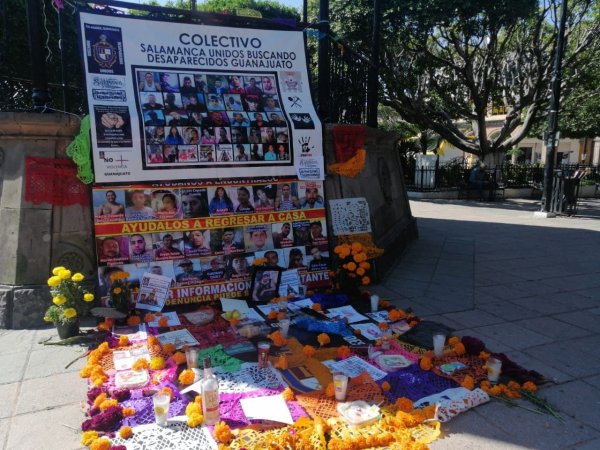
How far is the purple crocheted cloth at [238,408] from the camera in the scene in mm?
2803

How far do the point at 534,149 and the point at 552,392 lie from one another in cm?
5144

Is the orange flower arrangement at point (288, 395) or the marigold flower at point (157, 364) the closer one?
the orange flower arrangement at point (288, 395)

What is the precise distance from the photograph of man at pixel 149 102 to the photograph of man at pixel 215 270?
1.77m

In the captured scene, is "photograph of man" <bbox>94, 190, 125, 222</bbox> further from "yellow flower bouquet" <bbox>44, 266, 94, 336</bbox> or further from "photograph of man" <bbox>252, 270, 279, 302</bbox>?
"photograph of man" <bbox>252, 270, 279, 302</bbox>

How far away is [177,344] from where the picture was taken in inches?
153

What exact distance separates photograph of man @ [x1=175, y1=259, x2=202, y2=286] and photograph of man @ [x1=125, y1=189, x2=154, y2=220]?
0.63 meters

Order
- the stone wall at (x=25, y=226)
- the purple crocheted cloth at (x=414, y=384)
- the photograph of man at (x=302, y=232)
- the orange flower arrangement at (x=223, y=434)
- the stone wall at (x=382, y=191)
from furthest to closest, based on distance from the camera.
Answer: the stone wall at (x=382, y=191), the photograph of man at (x=302, y=232), the stone wall at (x=25, y=226), the purple crocheted cloth at (x=414, y=384), the orange flower arrangement at (x=223, y=434)

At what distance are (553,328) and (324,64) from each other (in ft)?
14.2

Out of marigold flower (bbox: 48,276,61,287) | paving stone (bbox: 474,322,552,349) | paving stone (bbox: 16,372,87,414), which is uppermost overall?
marigold flower (bbox: 48,276,61,287)

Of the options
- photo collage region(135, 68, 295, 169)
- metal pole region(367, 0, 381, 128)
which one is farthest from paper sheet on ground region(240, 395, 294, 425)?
metal pole region(367, 0, 381, 128)

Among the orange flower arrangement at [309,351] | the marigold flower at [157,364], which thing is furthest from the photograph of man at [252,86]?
the marigold flower at [157,364]

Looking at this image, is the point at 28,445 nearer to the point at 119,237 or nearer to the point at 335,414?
the point at 335,414

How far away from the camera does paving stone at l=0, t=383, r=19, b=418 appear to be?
116 inches

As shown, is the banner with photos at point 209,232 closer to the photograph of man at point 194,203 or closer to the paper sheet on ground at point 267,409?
the photograph of man at point 194,203
